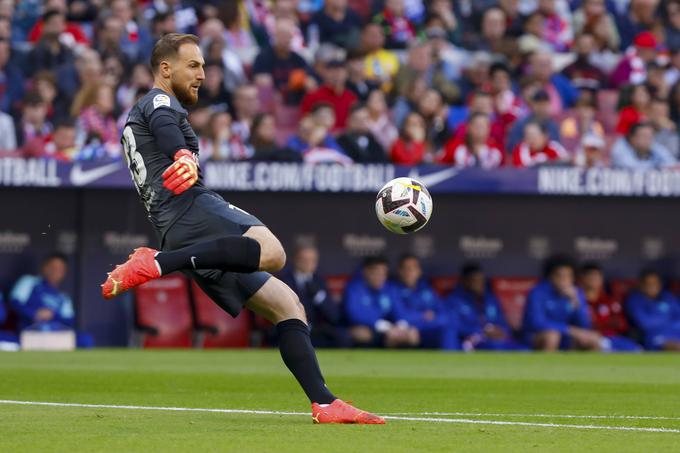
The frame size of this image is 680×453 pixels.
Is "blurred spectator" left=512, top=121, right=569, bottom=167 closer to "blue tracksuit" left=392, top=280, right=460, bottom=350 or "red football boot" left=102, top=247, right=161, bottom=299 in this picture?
"blue tracksuit" left=392, top=280, right=460, bottom=350

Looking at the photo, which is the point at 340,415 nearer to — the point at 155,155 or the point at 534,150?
the point at 155,155

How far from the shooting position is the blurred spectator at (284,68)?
19.0 meters

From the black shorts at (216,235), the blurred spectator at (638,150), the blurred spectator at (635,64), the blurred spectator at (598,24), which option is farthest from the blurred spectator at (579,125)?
the black shorts at (216,235)

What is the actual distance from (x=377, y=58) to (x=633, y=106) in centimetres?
348

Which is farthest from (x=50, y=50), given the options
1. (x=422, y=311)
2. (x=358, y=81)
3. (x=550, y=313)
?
(x=550, y=313)

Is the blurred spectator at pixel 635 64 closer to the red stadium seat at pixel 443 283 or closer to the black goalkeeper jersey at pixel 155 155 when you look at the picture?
the red stadium seat at pixel 443 283

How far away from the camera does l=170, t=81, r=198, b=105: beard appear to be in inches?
299

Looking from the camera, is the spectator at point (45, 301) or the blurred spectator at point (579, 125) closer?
the spectator at point (45, 301)

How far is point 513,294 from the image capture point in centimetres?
1884

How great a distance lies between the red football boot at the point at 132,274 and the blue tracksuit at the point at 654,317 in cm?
1234

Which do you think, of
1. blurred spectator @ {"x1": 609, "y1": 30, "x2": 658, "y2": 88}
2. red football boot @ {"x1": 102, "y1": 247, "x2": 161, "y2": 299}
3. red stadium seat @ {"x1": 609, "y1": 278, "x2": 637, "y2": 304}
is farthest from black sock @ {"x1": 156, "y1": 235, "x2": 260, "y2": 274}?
blurred spectator @ {"x1": 609, "y1": 30, "x2": 658, "y2": 88}

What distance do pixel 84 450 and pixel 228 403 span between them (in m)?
3.15

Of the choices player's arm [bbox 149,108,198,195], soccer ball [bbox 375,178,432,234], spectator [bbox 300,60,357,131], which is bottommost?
soccer ball [bbox 375,178,432,234]

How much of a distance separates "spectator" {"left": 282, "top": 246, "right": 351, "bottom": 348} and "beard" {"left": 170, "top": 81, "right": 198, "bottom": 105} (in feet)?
31.8
